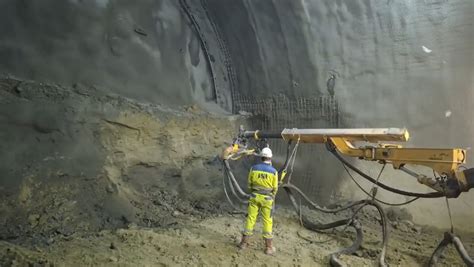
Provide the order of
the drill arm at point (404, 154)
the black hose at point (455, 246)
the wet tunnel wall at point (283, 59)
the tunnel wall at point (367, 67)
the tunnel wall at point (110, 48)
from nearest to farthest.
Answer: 1. the drill arm at point (404, 154)
2. the black hose at point (455, 246)
3. the tunnel wall at point (110, 48)
4. the wet tunnel wall at point (283, 59)
5. the tunnel wall at point (367, 67)

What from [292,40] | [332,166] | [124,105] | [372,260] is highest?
[292,40]

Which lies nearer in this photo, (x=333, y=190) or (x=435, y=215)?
(x=435, y=215)

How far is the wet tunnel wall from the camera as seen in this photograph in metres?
5.02

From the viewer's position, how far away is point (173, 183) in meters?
5.89

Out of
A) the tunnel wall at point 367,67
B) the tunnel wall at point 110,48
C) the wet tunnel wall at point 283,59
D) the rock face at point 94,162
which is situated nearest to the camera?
the rock face at point 94,162

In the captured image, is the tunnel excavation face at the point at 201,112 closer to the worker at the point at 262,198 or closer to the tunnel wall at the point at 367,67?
the tunnel wall at the point at 367,67

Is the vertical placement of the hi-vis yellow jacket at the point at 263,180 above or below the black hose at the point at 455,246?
above

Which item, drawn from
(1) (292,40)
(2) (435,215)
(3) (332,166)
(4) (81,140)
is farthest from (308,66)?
(4) (81,140)

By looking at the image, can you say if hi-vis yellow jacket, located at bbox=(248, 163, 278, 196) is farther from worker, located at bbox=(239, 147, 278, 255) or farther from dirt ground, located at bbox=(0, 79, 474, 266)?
dirt ground, located at bbox=(0, 79, 474, 266)

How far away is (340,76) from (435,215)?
241cm

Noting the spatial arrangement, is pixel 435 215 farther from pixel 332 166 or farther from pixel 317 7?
pixel 317 7

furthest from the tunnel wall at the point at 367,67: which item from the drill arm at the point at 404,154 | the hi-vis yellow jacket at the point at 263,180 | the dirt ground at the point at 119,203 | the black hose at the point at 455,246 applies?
the hi-vis yellow jacket at the point at 263,180

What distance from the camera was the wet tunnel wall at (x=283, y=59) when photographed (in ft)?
16.5

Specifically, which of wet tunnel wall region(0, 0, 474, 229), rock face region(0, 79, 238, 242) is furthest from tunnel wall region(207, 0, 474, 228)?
rock face region(0, 79, 238, 242)
